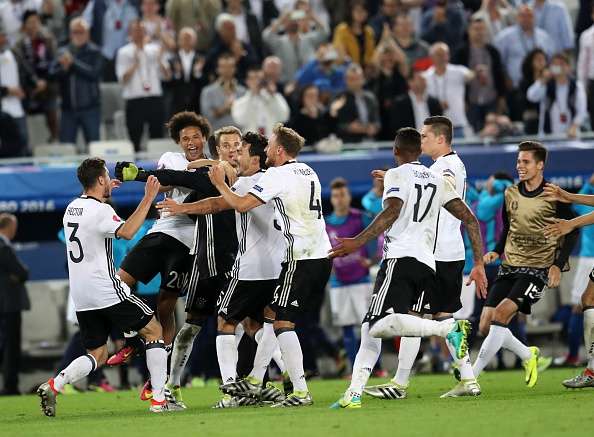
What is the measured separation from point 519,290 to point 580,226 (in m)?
0.78

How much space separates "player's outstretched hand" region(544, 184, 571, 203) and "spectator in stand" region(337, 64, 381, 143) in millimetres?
6887

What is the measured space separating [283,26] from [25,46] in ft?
12.6

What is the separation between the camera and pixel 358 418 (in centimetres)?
1026

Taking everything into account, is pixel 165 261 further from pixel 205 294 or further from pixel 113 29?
pixel 113 29

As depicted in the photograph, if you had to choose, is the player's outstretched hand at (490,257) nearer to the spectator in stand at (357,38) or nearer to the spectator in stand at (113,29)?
the spectator in stand at (357,38)

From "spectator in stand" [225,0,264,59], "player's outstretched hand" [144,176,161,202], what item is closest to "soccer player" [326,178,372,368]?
"spectator in stand" [225,0,264,59]

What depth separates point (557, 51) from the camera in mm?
21641

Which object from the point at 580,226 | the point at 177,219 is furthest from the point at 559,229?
the point at 177,219

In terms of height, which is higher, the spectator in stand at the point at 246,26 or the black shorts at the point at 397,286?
the spectator in stand at the point at 246,26

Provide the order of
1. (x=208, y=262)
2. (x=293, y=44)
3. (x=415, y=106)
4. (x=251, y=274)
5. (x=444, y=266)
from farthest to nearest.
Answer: (x=293, y=44)
(x=415, y=106)
(x=444, y=266)
(x=208, y=262)
(x=251, y=274)

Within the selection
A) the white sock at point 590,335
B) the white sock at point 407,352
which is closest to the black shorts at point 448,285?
the white sock at point 407,352

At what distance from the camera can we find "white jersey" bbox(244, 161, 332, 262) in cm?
1157

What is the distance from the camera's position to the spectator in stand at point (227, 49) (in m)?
19.9

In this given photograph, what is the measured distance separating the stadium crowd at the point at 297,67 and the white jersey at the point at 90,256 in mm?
7504
